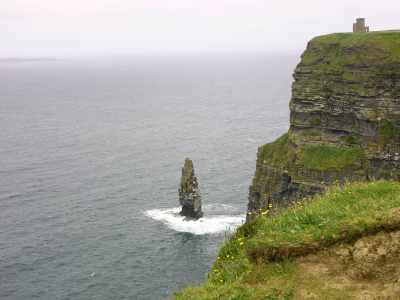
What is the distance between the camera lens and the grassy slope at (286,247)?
1446 centimetres

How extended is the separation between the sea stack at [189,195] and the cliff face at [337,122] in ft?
45.0

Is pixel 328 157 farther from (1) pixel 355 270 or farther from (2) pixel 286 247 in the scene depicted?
(1) pixel 355 270

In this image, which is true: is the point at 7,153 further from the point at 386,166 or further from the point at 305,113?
the point at 386,166

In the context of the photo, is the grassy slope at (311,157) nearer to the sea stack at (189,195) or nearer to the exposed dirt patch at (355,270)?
the sea stack at (189,195)

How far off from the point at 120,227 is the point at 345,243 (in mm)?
69890

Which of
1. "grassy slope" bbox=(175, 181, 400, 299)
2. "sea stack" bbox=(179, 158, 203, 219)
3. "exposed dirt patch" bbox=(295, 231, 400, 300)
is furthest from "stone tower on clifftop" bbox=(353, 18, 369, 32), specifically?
"exposed dirt patch" bbox=(295, 231, 400, 300)

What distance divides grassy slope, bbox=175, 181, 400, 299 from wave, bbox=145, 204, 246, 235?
208 feet

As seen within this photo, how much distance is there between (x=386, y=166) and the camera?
6359 cm

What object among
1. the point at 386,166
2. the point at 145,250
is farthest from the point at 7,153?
the point at 386,166

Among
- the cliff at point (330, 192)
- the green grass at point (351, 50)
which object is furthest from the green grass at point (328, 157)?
the green grass at point (351, 50)

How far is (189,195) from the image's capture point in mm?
86500

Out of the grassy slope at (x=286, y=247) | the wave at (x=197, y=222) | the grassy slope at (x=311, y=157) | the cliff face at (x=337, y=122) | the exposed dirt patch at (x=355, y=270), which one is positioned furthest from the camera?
the wave at (x=197, y=222)

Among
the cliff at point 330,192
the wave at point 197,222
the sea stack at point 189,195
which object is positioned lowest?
the wave at point 197,222

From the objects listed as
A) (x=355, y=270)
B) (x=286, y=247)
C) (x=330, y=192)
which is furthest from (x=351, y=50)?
(x=355, y=270)
